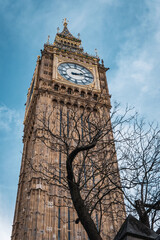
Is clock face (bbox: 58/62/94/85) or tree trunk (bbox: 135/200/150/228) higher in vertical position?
clock face (bbox: 58/62/94/85)

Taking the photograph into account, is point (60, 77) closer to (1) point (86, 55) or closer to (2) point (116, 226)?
(1) point (86, 55)

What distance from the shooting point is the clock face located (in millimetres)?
33737

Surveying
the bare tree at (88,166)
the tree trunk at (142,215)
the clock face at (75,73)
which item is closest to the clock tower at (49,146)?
the clock face at (75,73)

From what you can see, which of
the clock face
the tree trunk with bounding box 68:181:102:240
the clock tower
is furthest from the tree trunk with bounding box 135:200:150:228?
the clock face

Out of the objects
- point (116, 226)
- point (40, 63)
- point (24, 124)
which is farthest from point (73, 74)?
point (116, 226)

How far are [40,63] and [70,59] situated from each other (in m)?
4.29

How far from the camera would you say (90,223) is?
5.43m

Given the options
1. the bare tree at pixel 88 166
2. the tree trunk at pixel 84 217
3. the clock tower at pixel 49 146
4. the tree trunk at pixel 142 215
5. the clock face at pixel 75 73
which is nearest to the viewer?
the tree trunk at pixel 84 217

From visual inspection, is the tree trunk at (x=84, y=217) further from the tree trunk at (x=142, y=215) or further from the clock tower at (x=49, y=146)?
the clock tower at (x=49, y=146)

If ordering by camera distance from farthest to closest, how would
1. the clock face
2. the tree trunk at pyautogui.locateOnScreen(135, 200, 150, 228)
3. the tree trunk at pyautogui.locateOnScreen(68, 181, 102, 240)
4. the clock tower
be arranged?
the clock face, the clock tower, the tree trunk at pyautogui.locateOnScreen(135, 200, 150, 228), the tree trunk at pyautogui.locateOnScreen(68, 181, 102, 240)

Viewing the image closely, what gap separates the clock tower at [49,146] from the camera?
60.4ft

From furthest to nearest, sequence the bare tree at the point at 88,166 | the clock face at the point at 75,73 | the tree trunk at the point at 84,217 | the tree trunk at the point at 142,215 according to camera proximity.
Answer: the clock face at the point at 75,73
the tree trunk at the point at 142,215
the bare tree at the point at 88,166
the tree trunk at the point at 84,217

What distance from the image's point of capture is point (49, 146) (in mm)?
23531

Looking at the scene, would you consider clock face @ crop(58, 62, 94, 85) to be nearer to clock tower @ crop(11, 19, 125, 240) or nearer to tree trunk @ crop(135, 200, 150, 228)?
clock tower @ crop(11, 19, 125, 240)
